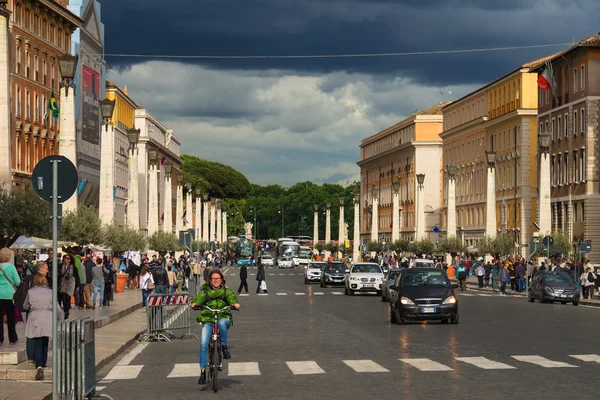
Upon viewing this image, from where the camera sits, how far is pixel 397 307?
33531 millimetres

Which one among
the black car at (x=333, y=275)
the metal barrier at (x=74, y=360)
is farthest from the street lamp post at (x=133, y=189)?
the metal barrier at (x=74, y=360)

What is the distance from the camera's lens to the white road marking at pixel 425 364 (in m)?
19.6

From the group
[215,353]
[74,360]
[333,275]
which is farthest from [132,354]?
[333,275]

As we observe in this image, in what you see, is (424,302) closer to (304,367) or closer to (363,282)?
(304,367)

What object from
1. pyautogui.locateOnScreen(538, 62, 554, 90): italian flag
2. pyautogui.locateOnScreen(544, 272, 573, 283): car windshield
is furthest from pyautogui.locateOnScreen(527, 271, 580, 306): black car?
pyautogui.locateOnScreen(538, 62, 554, 90): italian flag

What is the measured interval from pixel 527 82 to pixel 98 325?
88210mm

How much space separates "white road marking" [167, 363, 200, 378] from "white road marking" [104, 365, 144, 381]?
1.85 feet

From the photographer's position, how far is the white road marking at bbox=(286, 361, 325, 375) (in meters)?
19.4

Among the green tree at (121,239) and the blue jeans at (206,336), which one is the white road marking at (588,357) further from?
the green tree at (121,239)

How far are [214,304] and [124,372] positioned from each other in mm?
2976

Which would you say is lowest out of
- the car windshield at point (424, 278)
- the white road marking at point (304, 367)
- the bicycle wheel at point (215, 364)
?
the white road marking at point (304, 367)

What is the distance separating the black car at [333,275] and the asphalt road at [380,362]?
33.9m

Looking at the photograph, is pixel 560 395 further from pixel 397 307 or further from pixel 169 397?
pixel 397 307

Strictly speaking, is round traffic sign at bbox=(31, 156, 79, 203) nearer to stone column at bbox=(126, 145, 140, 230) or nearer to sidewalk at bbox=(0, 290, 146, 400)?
sidewalk at bbox=(0, 290, 146, 400)
